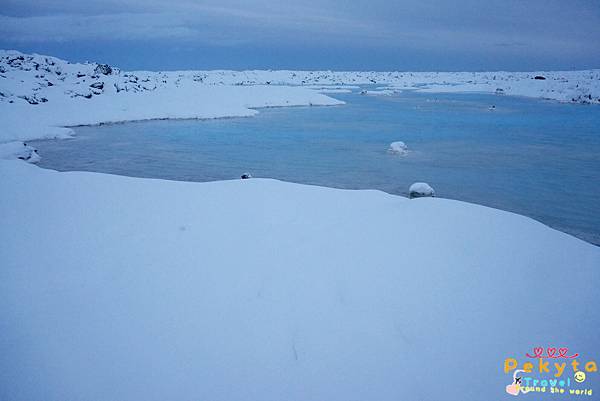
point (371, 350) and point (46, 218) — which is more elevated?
point (46, 218)

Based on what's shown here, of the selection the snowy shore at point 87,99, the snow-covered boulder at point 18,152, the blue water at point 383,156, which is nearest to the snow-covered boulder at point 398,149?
the blue water at point 383,156

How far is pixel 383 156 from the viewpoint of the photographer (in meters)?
12.2

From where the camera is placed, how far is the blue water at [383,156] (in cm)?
845

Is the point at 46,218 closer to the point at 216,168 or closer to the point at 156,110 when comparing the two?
the point at 216,168

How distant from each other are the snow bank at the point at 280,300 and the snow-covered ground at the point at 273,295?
0.5 inches

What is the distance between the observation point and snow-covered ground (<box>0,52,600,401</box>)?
279 centimetres

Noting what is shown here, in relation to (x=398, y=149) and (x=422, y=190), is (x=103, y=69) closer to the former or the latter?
(x=398, y=149)

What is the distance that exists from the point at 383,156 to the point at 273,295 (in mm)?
9263

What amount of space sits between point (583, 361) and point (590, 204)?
19.6 ft

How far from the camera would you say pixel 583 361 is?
289cm

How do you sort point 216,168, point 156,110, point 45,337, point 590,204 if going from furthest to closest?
point 156,110, point 216,168, point 590,204, point 45,337

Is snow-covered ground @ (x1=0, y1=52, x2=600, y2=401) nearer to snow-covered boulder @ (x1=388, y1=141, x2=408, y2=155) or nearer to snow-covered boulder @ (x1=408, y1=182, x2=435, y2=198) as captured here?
snow-covered boulder @ (x1=408, y1=182, x2=435, y2=198)

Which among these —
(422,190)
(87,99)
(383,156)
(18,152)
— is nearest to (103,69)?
(87,99)

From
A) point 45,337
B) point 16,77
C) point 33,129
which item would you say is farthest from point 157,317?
point 16,77
